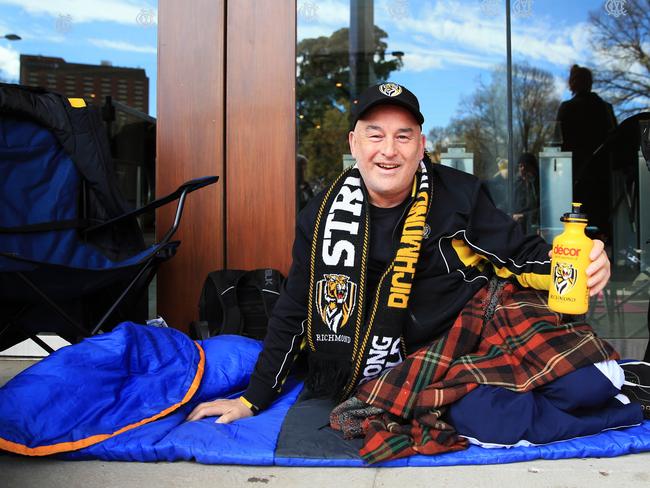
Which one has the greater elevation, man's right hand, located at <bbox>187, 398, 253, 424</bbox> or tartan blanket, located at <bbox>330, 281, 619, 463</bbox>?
tartan blanket, located at <bbox>330, 281, 619, 463</bbox>

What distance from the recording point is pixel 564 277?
1631 millimetres

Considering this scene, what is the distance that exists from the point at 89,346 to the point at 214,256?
100 cm

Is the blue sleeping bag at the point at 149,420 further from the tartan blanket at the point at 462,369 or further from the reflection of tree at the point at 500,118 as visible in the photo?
the reflection of tree at the point at 500,118

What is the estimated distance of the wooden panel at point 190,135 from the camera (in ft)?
9.41

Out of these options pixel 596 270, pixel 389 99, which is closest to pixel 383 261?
pixel 389 99

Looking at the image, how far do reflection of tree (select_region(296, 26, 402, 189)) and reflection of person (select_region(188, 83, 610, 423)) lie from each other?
178cm

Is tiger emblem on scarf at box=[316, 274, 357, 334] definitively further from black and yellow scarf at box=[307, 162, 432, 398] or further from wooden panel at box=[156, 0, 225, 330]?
wooden panel at box=[156, 0, 225, 330]

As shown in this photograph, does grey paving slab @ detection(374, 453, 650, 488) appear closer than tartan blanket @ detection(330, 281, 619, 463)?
Yes

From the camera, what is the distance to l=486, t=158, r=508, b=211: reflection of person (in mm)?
4336

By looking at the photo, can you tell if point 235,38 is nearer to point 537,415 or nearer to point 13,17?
point 13,17

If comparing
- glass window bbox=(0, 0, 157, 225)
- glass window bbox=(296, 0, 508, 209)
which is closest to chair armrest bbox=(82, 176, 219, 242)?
glass window bbox=(0, 0, 157, 225)

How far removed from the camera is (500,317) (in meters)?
1.88

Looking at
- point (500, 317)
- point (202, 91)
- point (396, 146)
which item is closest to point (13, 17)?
point (202, 91)

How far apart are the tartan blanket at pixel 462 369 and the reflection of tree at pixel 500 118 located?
283 centimetres
